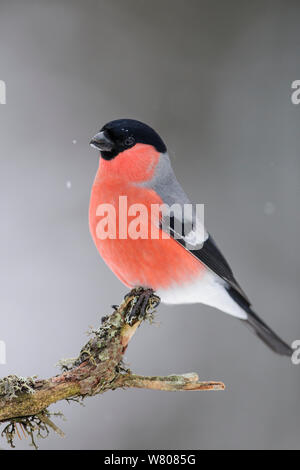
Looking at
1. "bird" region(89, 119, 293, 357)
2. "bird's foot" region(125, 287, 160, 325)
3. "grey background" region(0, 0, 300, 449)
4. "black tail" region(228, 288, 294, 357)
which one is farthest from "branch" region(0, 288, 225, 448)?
"grey background" region(0, 0, 300, 449)

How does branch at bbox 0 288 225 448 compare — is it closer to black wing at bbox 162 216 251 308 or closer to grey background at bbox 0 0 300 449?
black wing at bbox 162 216 251 308

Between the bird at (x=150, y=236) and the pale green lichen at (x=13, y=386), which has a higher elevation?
the bird at (x=150, y=236)

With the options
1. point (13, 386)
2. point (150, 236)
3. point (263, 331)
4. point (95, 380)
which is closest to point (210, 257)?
point (150, 236)

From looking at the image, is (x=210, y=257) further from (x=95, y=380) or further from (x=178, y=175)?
(x=178, y=175)

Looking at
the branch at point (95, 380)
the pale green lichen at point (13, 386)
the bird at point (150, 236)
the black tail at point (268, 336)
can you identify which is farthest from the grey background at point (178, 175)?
the pale green lichen at point (13, 386)

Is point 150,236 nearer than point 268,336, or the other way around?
point 150,236

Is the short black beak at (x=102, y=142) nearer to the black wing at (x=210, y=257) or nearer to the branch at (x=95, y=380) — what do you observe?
the black wing at (x=210, y=257)
